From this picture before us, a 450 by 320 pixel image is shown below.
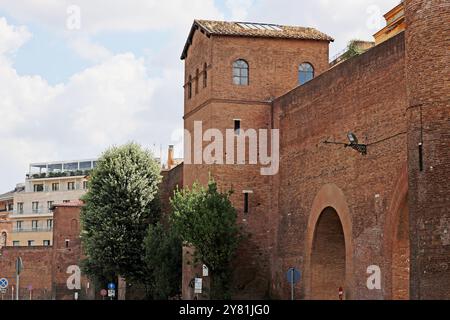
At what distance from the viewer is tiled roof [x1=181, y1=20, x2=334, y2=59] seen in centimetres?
3672

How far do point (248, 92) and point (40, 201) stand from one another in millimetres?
67182

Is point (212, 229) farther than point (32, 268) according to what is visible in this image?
No

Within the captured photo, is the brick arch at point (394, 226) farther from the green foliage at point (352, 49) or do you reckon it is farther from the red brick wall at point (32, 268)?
the red brick wall at point (32, 268)

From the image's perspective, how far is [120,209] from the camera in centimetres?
4472

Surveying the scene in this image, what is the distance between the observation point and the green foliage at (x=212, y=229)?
1319 inches

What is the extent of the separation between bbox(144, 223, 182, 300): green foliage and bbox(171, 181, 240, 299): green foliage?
214 inches

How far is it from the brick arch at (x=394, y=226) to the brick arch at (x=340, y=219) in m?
2.64

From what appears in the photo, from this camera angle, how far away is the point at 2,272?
70.8m

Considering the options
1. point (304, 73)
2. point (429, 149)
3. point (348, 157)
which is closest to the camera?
point (429, 149)


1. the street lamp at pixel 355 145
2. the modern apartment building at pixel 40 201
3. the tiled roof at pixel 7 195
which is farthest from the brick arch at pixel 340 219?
the tiled roof at pixel 7 195

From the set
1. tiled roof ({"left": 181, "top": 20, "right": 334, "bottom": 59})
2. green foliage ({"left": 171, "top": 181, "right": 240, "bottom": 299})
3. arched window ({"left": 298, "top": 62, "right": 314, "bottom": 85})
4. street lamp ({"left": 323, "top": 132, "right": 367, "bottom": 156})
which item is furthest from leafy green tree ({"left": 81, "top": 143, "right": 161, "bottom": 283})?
street lamp ({"left": 323, "top": 132, "right": 367, "bottom": 156})

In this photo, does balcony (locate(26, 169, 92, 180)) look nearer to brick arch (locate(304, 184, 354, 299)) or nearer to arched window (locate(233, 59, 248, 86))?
arched window (locate(233, 59, 248, 86))

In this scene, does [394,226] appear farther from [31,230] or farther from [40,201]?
[40,201]

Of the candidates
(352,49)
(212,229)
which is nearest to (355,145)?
(212,229)
